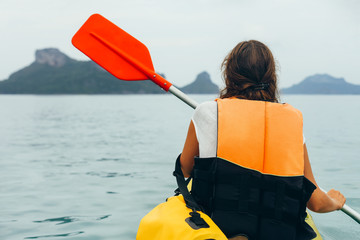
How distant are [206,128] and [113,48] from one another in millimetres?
1594

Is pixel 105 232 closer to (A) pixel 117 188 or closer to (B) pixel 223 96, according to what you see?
(A) pixel 117 188

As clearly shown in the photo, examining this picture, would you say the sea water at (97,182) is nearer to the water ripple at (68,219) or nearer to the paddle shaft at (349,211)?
the water ripple at (68,219)

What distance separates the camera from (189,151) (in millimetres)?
2125

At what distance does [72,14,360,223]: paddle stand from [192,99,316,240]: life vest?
4.76 feet

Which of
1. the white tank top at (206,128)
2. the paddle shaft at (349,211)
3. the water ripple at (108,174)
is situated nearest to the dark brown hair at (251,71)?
the white tank top at (206,128)

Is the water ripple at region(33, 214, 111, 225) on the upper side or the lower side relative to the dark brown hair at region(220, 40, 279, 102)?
lower

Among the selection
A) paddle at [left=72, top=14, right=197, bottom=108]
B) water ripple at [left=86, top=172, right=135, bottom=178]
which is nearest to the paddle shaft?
paddle at [left=72, top=14, right=197, bottom=108]

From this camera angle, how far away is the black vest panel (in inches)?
78.0

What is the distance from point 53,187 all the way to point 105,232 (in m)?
2.22

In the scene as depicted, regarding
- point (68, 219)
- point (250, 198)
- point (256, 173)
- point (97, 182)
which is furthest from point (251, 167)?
point (97, 182)

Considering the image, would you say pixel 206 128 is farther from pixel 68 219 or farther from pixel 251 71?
pixel 68 219

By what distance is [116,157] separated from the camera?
9.02 metres

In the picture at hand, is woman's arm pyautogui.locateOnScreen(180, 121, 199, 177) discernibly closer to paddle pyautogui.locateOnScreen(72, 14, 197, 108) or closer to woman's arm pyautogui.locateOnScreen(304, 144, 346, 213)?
woman's arm pyautogui.locateOnScreen(304, 144, 346, 213)

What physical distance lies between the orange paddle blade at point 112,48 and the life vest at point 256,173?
1.46 metres
